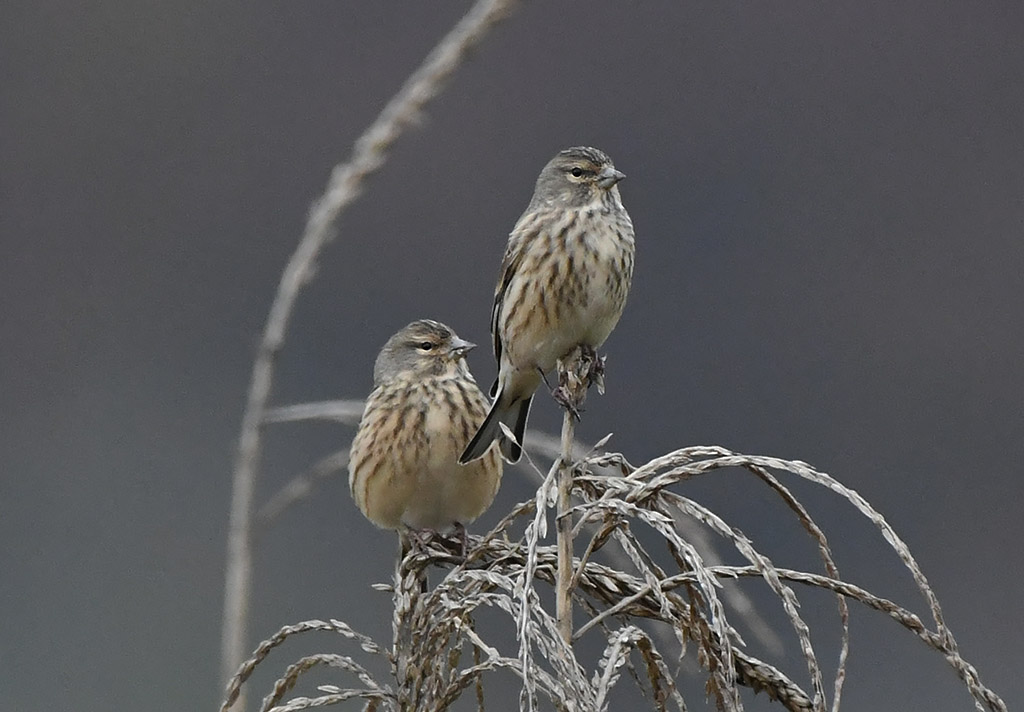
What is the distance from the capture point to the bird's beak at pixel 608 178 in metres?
5.50

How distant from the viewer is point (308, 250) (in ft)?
8.40

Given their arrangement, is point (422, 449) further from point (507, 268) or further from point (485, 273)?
point (485, 273)

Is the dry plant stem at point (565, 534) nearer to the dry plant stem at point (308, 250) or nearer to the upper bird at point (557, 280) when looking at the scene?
the dry plant stem at point (308, 250)

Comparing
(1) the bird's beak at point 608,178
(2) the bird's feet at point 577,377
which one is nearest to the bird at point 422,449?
(2) the bird's feet at point 577,377

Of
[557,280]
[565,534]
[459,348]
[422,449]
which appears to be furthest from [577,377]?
[459,348]

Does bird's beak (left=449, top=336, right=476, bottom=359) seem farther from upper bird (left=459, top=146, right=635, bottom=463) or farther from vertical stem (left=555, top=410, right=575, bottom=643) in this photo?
vertical stem (left=555, top=410, right=575, bottom=643)

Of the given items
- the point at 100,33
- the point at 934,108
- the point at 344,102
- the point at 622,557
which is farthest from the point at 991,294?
the point at 622,557

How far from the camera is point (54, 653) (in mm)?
13648

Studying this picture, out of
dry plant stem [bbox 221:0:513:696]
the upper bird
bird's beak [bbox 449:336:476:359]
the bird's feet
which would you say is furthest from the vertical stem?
bird's beak [bbox 449:336:476:359]

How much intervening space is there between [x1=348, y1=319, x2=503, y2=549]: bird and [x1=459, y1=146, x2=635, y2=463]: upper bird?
124 mm

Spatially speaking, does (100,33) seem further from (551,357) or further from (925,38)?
(551,357)

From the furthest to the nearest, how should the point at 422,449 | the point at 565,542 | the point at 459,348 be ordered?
the point at 459,348 < the point at 422,449 < the point at 565,542

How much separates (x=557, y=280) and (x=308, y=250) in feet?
9.02

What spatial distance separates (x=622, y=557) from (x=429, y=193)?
21.7 m
